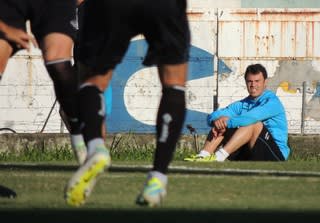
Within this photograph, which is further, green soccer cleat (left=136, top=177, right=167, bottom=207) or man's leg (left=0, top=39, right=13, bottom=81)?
man's leg (left=0, top=39, right=13, bottom=81)

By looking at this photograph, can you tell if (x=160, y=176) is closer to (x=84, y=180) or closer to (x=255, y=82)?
(x=84, y=180)

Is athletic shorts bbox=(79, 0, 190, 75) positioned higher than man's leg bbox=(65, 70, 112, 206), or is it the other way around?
athletic shorts bbox=(79, 0, 190, 75)

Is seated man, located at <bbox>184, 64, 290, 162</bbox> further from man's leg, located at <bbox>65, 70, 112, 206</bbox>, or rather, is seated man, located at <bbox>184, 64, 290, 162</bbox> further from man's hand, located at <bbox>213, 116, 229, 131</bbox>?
man's leg, located at <bbox>65, 70, 112, 206</bbox>

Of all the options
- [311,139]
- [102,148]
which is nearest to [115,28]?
[102,148]

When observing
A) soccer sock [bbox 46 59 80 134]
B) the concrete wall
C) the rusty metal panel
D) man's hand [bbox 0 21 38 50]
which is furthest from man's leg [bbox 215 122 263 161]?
the rusty metal panel

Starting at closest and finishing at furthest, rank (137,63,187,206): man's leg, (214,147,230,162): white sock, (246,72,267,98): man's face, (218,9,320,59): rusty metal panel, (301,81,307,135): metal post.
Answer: (137,63,187,206): man's leg, (214,147,230,162): white sock, (246,72,267,98): man's face, (301,81,307,135): metal post, (218,9,320,59): rusty metal panel

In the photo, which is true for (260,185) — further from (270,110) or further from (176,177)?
(270,110)

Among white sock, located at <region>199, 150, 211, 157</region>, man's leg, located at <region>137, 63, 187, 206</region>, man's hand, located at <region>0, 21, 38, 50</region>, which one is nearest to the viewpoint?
man's leg, located at <region>137, 63, 187, 206</region>

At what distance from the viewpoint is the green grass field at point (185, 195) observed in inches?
243

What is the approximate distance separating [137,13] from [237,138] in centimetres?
619

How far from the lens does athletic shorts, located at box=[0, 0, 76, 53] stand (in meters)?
7.74

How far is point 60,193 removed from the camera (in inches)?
294

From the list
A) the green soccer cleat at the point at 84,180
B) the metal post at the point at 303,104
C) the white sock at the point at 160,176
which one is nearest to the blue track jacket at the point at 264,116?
the metal post at the point at 303,104

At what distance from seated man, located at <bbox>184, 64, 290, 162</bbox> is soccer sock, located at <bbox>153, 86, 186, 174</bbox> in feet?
18.6
